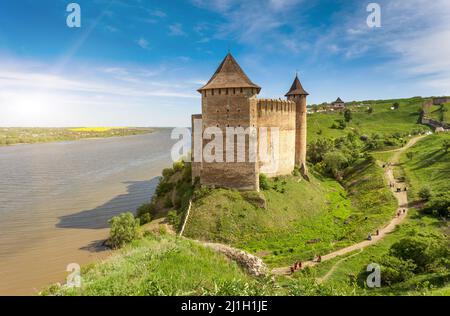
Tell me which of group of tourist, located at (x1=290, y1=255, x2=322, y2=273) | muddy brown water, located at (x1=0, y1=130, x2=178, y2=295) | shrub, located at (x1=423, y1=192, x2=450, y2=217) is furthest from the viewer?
shrub, located at (x1=423, y1=192, x2=450, y2=217)

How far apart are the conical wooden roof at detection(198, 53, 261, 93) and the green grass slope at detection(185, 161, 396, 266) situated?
7.37m

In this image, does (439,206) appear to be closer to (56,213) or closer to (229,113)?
(229,113)

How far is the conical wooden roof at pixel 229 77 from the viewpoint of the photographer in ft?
65.0

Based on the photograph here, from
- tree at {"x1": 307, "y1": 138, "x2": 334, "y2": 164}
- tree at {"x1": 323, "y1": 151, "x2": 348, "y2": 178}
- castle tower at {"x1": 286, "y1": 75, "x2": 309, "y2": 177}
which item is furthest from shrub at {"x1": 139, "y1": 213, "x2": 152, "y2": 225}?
tree at {"x1": 307, "y1": 138, "x2": 334, "y2": 164}

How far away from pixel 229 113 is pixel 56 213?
18.1m

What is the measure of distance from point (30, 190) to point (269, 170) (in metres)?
28.0

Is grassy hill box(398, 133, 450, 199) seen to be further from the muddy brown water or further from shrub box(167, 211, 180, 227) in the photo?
the muddy brown water

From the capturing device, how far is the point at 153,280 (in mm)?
6609

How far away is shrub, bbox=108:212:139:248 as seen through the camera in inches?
708

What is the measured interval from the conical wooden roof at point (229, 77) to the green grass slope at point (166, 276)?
12778mm

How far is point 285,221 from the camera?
64.6 ft

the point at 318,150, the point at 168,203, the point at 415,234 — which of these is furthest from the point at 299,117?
the point at 415,234

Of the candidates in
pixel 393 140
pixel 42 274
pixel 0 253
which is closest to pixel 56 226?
pixel 0 253
